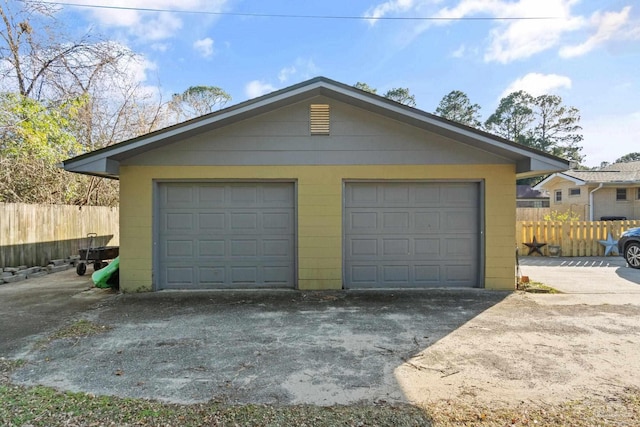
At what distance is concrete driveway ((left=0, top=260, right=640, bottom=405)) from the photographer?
10.6 feet

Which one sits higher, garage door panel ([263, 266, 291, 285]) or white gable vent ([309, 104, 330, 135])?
white gable vent ([309, 104, 330, 135])

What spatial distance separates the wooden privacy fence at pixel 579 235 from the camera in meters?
12.2

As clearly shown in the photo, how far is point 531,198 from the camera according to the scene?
33.2m

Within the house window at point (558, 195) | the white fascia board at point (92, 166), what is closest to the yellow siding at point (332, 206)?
the white fascia board at point (92, 166)

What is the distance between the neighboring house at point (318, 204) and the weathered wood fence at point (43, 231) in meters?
4.15

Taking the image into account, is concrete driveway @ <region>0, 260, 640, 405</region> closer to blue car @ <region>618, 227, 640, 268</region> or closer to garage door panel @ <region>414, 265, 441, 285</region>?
garage door panel @ <region>414, 265, 441, 285</region>

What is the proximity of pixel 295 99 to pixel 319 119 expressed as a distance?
583 mm

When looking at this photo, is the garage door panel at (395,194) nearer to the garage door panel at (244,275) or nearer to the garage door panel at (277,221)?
the garage door panel at (277,221)

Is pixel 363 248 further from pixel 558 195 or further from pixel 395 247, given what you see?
pixel 558 195

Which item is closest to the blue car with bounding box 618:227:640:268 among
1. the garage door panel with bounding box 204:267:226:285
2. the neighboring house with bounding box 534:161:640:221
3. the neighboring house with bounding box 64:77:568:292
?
the neighboring house with bounding box 64:77:568:292

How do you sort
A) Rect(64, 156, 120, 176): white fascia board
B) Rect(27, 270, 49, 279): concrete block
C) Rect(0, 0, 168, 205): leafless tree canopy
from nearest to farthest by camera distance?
1. Rect(64, 156, 120, 176): white fascia board
2. Rect(27, 270, 49, 279): concrete block
3. Rect(0, 0, 168, 205): leafless tree canopy

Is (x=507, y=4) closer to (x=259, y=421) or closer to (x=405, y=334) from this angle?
(x=405, y=334)

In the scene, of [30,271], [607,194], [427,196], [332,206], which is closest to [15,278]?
[30,271]

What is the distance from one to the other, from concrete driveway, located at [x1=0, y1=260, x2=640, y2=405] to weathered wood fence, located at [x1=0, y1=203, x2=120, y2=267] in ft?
10.5
